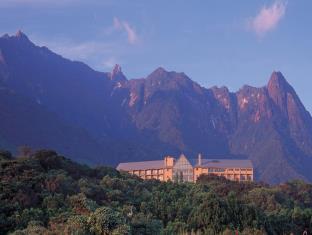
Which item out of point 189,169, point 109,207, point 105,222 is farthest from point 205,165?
point 105,222

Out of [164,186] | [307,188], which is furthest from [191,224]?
[307,188]

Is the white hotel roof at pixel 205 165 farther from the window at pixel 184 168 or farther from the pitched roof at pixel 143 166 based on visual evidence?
the window at pixel 184 168

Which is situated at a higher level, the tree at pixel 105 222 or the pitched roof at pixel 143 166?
the pitched roof at pixel 143 166

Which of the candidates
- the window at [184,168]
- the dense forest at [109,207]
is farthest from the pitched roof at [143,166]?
the dense forest at [109,207]

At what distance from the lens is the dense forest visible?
20.2m

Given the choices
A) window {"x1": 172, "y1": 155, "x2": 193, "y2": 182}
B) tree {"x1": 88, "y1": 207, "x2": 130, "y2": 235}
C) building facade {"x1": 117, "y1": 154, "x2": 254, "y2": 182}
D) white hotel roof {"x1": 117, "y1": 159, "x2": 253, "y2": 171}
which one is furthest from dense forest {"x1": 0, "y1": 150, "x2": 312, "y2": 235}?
white hotel roof {"x1": 117, "y1": 159, "x2": 253, "y2": 171}

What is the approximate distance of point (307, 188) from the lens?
53.2m

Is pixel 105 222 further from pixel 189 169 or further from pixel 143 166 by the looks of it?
pixel 189 169

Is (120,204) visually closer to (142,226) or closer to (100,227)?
(142,226)

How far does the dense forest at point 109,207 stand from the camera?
20.2m

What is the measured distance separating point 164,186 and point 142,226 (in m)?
20.7

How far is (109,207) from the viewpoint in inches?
813

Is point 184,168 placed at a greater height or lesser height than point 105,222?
greater

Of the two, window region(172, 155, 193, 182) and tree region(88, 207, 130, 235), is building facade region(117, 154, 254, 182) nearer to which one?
window region(172, 155, 193, 182)
